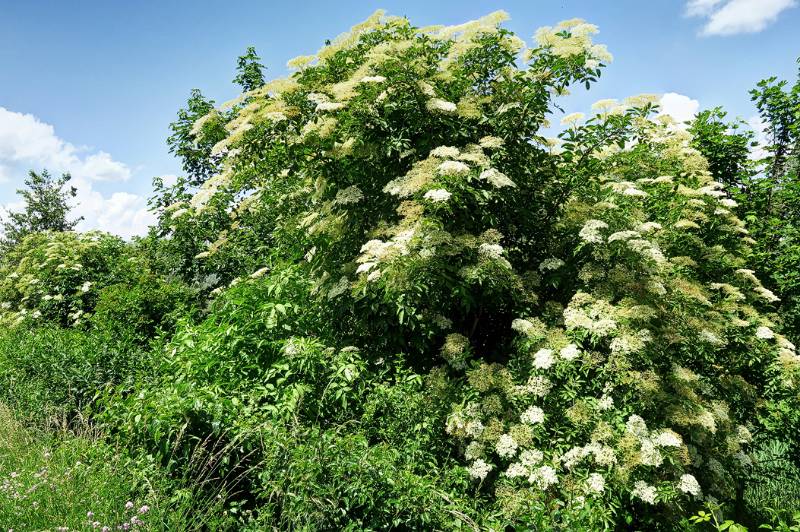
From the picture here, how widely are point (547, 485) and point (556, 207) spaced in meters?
2.16

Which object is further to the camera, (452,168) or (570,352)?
(452,168)

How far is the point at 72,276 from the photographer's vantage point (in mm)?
9188

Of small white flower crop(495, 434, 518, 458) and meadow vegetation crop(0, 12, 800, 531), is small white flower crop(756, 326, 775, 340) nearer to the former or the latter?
meadow vegetation crop(0, 12, 800, 531)

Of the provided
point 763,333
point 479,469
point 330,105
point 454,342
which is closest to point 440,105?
point 330,105

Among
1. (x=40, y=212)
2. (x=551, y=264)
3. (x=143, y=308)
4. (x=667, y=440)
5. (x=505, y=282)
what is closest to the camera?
(x=667, y=440)

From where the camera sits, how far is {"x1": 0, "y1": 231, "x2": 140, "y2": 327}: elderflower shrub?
888 cm

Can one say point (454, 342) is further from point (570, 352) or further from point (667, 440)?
point (667, 440)

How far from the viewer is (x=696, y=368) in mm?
4410

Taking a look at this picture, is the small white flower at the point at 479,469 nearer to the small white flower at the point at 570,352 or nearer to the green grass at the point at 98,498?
the small white flower at the point at 570,352

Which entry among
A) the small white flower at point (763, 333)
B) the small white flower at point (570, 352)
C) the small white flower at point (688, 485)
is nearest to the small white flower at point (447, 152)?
the small white flower at point (570, 352)

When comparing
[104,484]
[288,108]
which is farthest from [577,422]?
[288,108]

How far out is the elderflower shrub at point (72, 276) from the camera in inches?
350

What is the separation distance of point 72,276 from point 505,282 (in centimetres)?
832

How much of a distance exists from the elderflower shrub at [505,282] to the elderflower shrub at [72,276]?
16.5 ft
